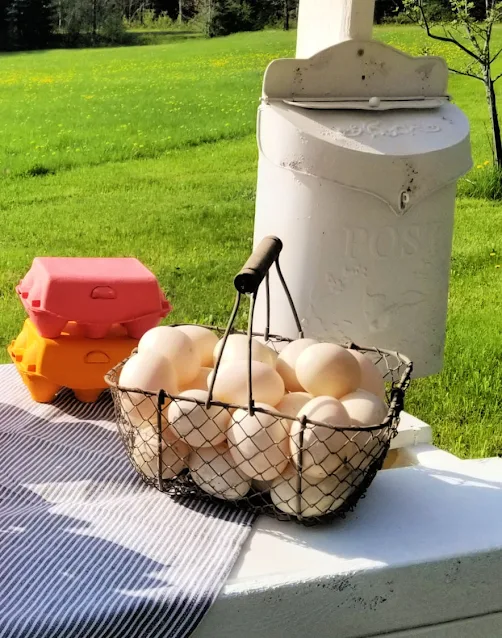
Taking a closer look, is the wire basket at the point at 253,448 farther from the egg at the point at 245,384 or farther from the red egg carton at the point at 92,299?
the red egg carton at the point at 92,299

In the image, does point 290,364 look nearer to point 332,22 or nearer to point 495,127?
point 332,22

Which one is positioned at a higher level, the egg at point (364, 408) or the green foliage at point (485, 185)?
the egg at point (364, 408)

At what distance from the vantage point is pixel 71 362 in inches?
49.3

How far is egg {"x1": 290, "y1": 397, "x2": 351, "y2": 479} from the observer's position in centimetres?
85

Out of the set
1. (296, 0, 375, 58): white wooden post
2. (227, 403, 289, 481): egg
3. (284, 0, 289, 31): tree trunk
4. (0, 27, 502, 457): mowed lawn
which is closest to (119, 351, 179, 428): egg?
(227, 403, 289, 481): egg

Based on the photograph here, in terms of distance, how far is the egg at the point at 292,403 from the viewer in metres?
0.92

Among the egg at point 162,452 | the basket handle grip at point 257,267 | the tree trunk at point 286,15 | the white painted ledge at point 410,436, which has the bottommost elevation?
the white painted ledge at point 410,436

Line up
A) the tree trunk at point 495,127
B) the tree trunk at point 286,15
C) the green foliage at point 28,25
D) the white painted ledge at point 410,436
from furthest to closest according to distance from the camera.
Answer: the tree trunk at point 286,15
the tree trunk at point 495,127
the green foliage at point 28,25
the white painted ledge at point 410,436

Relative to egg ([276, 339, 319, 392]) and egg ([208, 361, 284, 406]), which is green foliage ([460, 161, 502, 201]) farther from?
egg ([208, 361, 284, 406])

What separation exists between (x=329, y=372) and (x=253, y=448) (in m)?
0.13

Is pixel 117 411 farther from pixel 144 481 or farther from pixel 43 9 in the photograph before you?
pixel 43 9

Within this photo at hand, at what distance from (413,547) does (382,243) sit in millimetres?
591

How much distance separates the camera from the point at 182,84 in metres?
3.65

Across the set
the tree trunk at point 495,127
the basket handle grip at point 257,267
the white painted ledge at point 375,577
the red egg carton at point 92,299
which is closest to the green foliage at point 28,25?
the tree trunk at point 495,127
